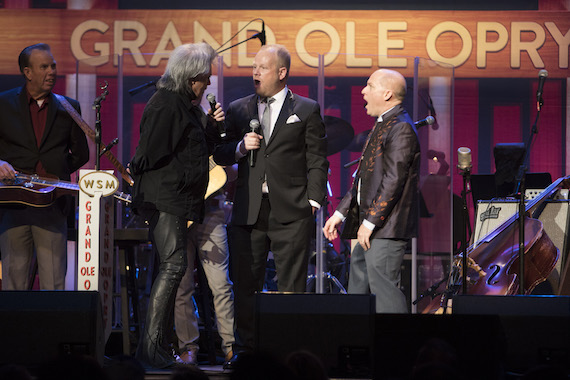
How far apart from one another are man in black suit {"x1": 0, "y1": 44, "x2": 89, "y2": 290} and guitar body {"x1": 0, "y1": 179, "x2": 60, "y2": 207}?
2.5 inches

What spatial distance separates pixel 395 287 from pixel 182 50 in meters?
1.68

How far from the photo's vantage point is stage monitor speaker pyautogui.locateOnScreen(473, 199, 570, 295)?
6.43 metres

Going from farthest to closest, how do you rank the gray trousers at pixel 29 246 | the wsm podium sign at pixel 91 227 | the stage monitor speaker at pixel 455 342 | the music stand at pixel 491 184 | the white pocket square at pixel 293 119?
the music stand at pixel 491 184 < the gray trousers at pixel 29 246 < the white pocket square at pixel 293 119 < the wsm podium sign at pixel 91 227 < the stage monitor speaker at pixel 455 342

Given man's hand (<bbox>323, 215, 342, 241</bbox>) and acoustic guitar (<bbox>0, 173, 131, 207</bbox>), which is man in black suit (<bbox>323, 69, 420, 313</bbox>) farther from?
acoustic guitar (<bbox>0, 173, 131, 207</bbox>)

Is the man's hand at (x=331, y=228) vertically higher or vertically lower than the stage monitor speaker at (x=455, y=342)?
higher

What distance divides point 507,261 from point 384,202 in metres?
2.04

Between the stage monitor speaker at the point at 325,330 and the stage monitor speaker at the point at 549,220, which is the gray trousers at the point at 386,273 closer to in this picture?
Result: the stage monitor speaker at the point at 325,330

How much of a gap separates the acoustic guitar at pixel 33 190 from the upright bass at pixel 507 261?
2755mm

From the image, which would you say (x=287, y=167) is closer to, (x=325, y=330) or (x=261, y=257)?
(x=261, y=257)

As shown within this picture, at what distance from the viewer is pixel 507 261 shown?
19.6 ft

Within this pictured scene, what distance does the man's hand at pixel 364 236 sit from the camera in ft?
14.3

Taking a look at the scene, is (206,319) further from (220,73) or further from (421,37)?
(421,37)

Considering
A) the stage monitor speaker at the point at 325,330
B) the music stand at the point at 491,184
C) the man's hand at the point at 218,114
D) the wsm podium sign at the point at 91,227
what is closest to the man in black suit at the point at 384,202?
the man's hand at the point at 218,114

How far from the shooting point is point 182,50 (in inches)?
164
